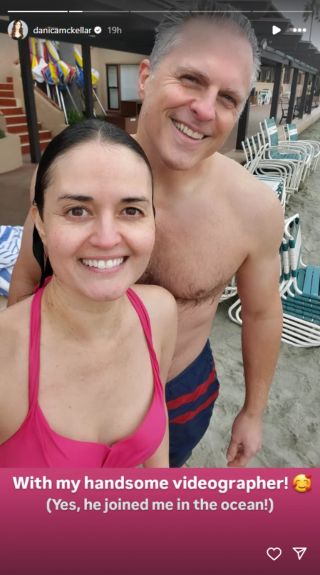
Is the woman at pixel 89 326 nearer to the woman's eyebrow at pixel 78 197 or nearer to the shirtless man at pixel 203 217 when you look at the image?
the woman's eyebrow at pixel 78 197

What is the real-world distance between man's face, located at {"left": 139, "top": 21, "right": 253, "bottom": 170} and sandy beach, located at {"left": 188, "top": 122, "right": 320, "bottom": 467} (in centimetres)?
194

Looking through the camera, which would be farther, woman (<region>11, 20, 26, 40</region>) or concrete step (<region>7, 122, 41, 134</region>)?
concrete step (<region>7, 122, 41, 134</region>)

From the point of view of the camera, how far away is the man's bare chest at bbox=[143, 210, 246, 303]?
128 cm

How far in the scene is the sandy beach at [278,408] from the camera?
247 centimetres

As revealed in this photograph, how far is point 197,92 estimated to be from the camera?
1.03 metres

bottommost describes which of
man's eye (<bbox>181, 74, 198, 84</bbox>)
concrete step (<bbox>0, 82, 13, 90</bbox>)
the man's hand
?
the man's hand

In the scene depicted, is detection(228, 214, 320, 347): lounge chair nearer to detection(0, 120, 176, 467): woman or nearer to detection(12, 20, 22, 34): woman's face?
detection(0, 120, 176, 467): woman

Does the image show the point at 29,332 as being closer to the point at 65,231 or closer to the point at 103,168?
the point at 65,231

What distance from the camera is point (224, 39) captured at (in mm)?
1014

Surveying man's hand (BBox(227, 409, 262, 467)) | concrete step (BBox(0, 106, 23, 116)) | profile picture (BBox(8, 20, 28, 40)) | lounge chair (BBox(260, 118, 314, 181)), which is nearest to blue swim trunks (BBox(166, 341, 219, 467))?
man's hand (BBox(227, 409, 262, 467))

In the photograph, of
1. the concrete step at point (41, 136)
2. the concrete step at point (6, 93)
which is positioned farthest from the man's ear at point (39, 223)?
the concrete step at point (6, 93)

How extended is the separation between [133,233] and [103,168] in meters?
0.13

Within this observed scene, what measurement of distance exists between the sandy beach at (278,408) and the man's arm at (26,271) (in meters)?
1.67

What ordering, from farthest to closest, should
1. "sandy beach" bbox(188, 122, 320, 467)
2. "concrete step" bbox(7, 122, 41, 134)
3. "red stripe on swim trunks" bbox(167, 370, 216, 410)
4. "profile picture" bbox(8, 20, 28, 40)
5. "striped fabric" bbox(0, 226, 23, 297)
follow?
"concrete step" bbox(7, 122, 41, 134) < "profile picture" bbox(8, 20, 28, 40) < "striped fabric" bbox(0, 226, 23, 297) < "sandy beach" bbox(188, 122, 320, 467) < "red stripe on swim trunks" bbox(167, 370, 216, 410)
